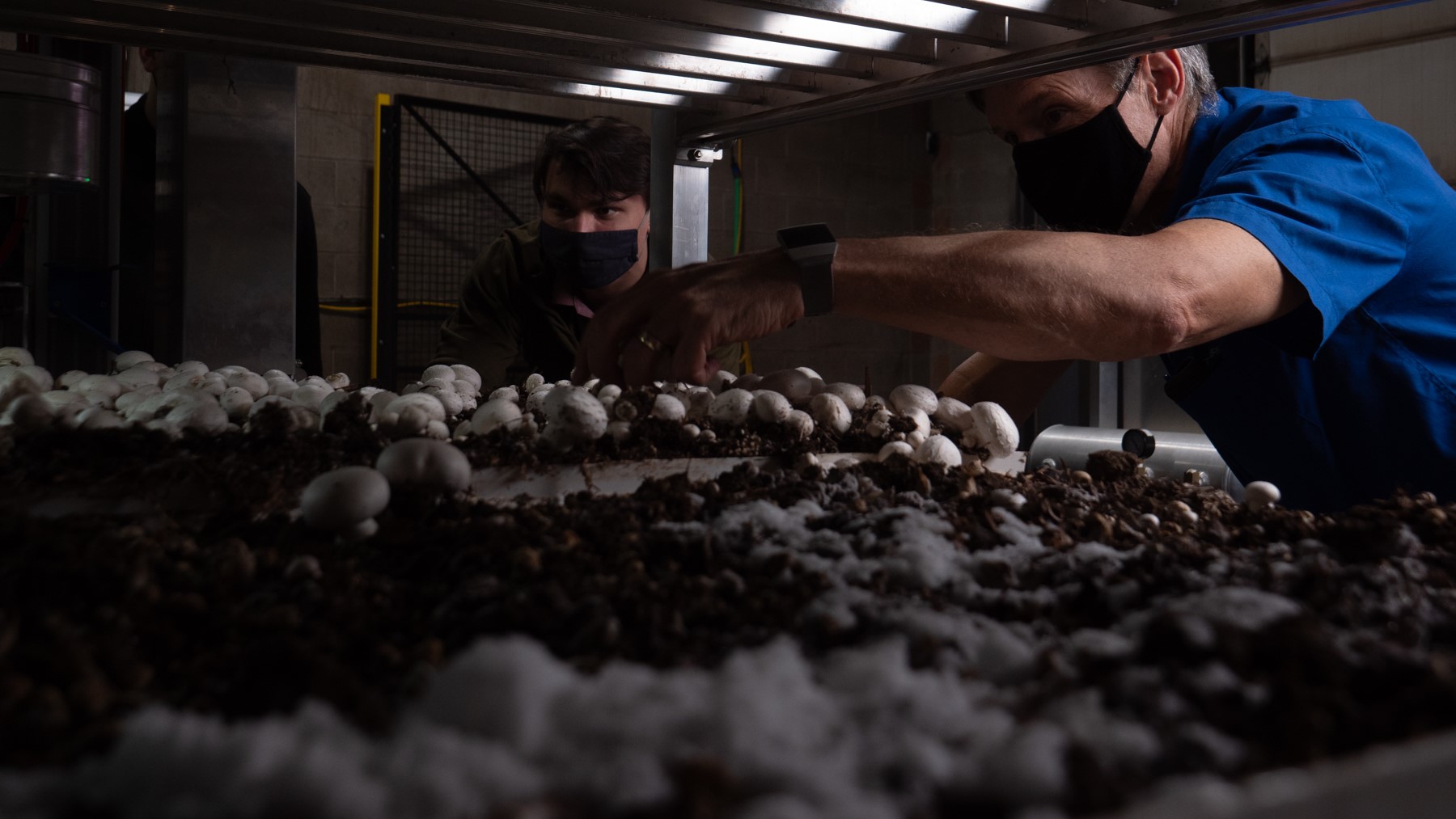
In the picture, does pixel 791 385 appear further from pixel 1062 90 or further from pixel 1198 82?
pixel 1198 82

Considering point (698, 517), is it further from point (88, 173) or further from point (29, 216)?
point (29, 216)

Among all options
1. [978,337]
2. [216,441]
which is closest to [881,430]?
[978,337]

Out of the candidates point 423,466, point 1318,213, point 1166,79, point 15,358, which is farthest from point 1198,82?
point 15,358

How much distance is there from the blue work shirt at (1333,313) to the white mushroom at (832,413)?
44cm

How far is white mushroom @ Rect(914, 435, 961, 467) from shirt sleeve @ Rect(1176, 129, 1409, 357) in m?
0.37

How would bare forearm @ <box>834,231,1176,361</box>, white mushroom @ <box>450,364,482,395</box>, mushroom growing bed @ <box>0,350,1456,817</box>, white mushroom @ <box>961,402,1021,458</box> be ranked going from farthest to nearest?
white mushroom @ <box>450,364,482,395</box> → white mushroom @ <box>961,402,1021,458</box> → bare forearm @ <box>834,231,1176,361</box> → mushroom growing bed @ <box>0,350,1456,817</box>

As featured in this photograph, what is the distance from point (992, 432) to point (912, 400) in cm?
11

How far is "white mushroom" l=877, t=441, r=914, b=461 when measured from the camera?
40.2 inches

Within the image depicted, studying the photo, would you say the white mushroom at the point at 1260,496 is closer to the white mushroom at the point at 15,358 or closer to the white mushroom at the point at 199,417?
the white mushroom at the point at 199,417

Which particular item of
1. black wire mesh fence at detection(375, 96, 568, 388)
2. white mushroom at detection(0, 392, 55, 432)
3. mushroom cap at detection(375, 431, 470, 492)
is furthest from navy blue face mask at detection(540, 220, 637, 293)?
black wire mesh fence at detection(375, 96, 568, 388)

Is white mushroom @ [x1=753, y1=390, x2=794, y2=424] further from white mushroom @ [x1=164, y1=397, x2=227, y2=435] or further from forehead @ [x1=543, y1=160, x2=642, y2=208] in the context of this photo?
forehead @ [x1=543, y1=160, x2=642, y2=208]

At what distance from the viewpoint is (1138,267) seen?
0.97 meters

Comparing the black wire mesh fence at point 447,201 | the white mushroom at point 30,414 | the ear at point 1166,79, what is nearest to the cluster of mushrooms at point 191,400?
the white mushroom at point 30,414

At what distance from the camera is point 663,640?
0.46 meters
